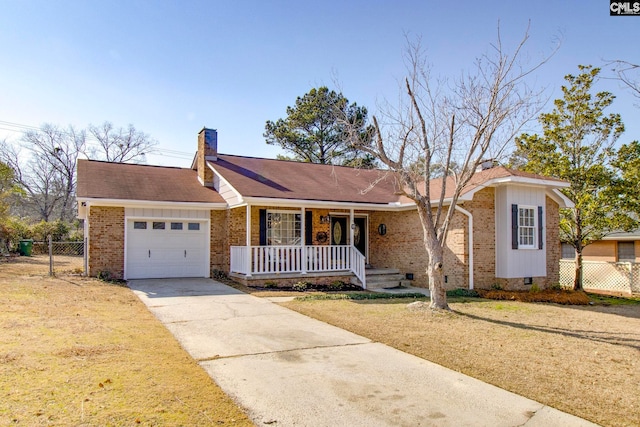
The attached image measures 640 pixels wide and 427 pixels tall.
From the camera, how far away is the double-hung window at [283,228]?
14.8 m

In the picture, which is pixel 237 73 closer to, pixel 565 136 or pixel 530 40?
pixel 530 40

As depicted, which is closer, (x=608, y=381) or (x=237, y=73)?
(x=608, y=381)

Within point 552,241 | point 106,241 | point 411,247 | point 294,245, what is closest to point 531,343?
point 411,247

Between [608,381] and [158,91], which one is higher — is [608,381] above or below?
below

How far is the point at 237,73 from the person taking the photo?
48.9 ft

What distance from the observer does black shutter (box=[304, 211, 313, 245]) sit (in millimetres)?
14959

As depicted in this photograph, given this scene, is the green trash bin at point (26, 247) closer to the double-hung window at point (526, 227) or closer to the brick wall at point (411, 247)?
the brick wall at point (411, 247)

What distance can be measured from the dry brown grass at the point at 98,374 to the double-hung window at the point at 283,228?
6.44 meters

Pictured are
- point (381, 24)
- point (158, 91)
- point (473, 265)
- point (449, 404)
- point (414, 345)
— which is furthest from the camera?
point (158, 91)

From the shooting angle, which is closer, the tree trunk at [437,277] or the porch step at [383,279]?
the tree trunk at [437,277]

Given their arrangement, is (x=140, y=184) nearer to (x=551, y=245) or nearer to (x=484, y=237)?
(x=484, y=237)

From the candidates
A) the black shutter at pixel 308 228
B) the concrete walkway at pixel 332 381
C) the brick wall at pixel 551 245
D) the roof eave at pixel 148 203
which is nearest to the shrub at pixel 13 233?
the roof eave at pixel 148 203

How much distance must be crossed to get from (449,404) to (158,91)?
50.9 feet

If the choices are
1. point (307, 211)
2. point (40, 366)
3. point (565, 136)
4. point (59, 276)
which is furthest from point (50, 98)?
point (565, 136)
